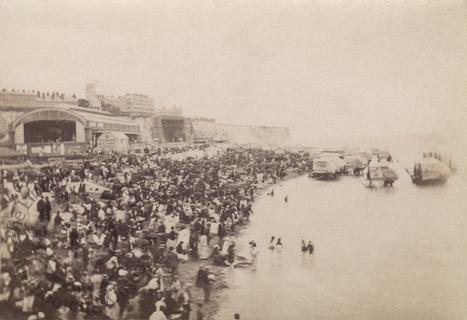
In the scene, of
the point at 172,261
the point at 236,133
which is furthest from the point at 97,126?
the point at 172,261

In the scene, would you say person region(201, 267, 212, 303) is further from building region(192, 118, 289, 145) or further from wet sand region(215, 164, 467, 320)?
building region(192, 118, 289, 145)

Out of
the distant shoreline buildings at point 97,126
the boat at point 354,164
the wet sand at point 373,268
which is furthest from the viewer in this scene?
the distant shoreline buildings at point 97,126

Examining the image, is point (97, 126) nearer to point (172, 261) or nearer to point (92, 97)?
point (92, 97)

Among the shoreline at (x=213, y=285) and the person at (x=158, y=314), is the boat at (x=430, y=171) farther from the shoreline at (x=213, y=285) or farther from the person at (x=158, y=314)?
the person at (x=158, y=314)

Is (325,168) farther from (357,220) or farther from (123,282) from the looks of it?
(123,282)

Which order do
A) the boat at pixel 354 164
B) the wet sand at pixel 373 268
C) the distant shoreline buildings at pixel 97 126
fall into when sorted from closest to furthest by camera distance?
the wet sand at pixel 373 268 → the boat at pixel 354 164 → the distant shoreline buildings at pixel 97 126

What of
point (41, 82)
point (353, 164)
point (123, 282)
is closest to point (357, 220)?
point (353, 164)

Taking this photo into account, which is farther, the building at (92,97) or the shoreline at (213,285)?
the building at (92,97)

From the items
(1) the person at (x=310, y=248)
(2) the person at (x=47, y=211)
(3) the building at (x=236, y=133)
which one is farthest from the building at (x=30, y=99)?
(1) the person at (x=310, y=248)
